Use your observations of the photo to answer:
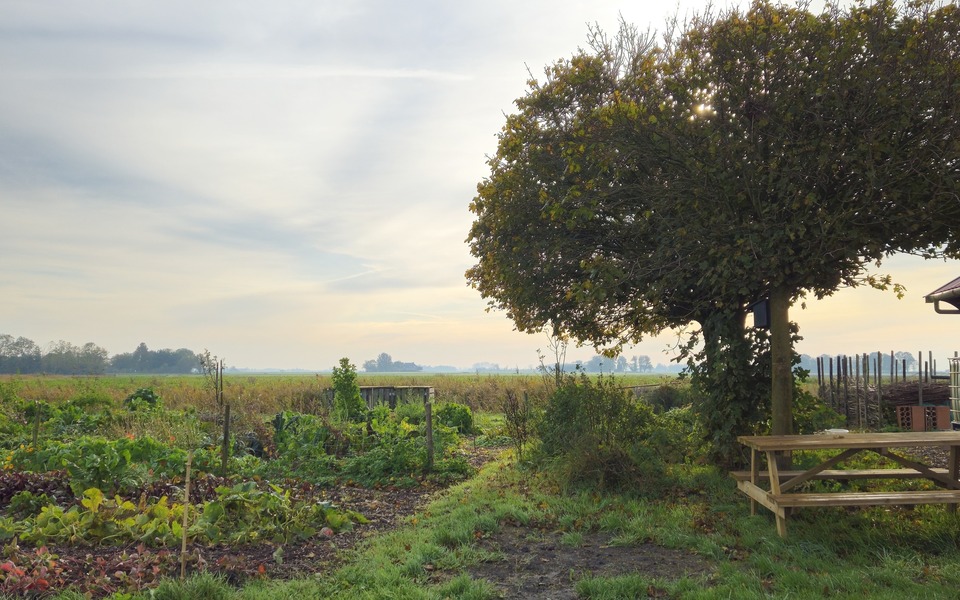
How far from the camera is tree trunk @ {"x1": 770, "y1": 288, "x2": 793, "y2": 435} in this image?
9070 mm

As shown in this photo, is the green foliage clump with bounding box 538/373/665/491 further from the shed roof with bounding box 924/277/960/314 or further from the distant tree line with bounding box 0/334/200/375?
the distant tree line with bounding box 0/334/200/375

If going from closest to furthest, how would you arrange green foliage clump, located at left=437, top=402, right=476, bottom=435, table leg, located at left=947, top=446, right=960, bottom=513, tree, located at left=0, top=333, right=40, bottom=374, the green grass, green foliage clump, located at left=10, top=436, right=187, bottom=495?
the green grass < table leg, located at left=947, top=446, right=960, bottom=513 < green foliage clump, located at left=10, top=436, right=187, bottom=495 < green foliage clump, located at left=437, top=402, right=476, bottom=435 < tree, located at left=0, top=333, right=40, bottom=374

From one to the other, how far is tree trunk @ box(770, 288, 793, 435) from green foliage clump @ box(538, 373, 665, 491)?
1.84m

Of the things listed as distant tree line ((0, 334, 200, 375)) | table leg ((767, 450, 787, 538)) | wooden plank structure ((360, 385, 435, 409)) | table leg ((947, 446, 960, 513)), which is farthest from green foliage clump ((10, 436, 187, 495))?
distant tree line ((0, 334, 200, 375))

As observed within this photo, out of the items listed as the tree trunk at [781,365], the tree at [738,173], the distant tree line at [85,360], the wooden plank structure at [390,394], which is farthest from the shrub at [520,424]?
the distant tree line at [85,360]

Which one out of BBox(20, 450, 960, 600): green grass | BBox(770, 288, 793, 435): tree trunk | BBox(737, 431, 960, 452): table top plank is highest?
BBox(770, 288, 793, 435): tree trunk

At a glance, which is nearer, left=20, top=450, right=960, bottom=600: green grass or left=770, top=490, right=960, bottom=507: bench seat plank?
left=20, top=450, right=960, bottom=600: green grass

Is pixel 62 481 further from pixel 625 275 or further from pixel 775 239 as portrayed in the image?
Answer: pixel 775 239

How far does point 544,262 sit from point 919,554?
20.7 feet

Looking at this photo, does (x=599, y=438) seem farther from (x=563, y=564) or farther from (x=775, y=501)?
(x=563, y=564)

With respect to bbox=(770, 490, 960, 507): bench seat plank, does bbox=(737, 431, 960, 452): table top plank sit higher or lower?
higher

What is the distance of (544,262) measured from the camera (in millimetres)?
10742

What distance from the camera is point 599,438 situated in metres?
9.98

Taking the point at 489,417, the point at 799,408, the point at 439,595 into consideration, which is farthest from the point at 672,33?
the point at 489,417
